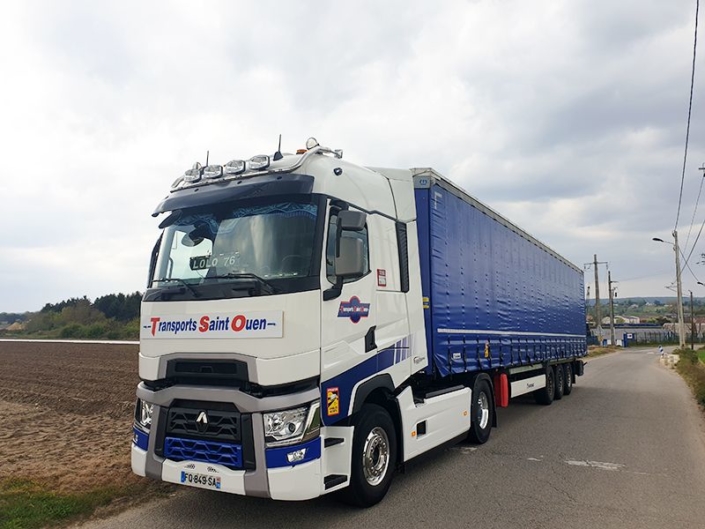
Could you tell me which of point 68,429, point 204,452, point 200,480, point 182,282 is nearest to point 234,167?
point 182,282

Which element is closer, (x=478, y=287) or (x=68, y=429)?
(x=478, y=287)

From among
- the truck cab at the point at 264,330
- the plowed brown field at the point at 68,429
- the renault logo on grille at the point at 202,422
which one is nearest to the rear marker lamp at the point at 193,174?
the truck cab at the point at 264,330

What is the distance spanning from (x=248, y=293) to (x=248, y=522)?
7.09ft

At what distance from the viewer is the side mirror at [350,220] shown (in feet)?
16.4

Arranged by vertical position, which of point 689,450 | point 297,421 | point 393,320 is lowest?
point 689,450

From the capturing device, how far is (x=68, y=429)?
9.92m

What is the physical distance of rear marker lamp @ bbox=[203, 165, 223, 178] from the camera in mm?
5453

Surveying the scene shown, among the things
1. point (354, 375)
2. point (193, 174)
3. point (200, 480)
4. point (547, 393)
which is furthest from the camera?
point (547, 393)

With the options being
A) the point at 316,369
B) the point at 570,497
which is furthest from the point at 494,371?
the point at 316,369

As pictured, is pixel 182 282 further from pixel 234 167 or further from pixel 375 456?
pixel 375 456

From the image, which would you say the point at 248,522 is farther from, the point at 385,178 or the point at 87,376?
the point at 87,376

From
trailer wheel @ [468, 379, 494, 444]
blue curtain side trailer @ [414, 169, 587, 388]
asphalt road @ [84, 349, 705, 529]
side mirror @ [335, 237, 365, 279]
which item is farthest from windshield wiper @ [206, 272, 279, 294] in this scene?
trailer wheel @ [468, 379, 494, 444]

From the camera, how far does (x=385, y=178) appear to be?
6.54 m

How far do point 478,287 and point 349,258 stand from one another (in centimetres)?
414
